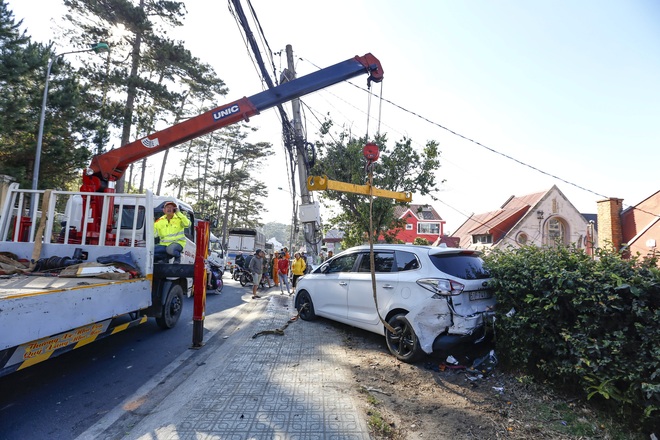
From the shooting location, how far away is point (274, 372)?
437 cm

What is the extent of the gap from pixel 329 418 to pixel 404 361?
1.96m

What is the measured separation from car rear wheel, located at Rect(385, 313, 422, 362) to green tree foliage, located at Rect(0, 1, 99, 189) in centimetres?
1381

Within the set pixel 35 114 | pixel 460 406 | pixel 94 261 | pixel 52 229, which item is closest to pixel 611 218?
pixel 460 406

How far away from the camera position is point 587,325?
3289 millimetres

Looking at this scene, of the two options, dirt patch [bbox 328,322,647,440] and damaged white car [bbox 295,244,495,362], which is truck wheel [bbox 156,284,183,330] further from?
dirt patch [bbox 328,322,647,440]

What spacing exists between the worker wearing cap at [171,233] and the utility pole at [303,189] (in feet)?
18.3

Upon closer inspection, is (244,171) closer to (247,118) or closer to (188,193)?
(188,193)

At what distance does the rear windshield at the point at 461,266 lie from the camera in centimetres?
475

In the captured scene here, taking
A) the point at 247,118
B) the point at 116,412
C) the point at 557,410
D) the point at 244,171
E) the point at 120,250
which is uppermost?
the point at 244,171

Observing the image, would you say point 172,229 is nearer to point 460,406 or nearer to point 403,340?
point 403,340

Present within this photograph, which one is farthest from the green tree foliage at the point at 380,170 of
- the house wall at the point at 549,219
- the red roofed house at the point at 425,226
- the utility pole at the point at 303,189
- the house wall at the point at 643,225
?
the red roofed house at the point at 425,226

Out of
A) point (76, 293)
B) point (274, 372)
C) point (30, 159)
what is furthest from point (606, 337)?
point (30, 159)

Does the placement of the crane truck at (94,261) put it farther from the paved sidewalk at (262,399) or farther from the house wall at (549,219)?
the house wall at (549,219)

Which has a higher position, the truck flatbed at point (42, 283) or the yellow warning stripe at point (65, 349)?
the truck flatbed at point (42, 283)
